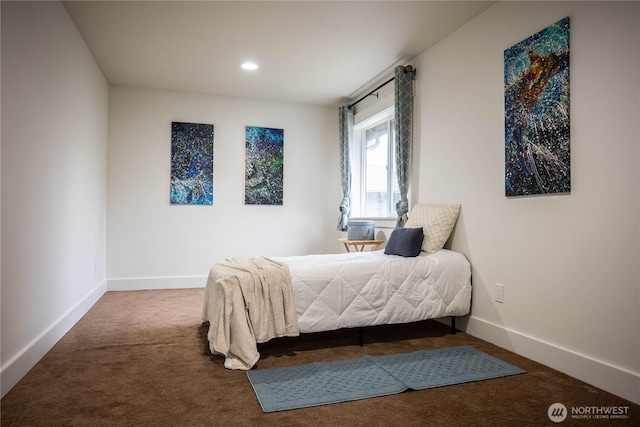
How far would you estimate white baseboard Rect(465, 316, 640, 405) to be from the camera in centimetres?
206

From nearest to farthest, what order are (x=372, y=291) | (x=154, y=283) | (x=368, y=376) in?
1. (x=368, y=376)
2. (x=372, y=291)
3. (x=154, y=283)

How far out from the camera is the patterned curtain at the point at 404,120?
156 inches

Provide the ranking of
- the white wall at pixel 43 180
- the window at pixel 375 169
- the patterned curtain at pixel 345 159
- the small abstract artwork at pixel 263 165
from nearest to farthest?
1. the white wall at pixel 43 180
2. the window at pixel 375 169
3. the patterned curtain at pixel 345 159
4. the small abstract artwork at pixel 263 165

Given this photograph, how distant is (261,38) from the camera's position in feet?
11.8

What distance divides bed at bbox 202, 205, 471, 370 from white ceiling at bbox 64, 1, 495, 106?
1.70 m

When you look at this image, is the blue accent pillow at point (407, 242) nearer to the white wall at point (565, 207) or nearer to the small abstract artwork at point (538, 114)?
the white wall at point (565, 207)

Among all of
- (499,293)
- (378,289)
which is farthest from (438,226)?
(378,289)

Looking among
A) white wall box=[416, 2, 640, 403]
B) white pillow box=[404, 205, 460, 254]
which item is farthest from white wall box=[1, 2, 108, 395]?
white wall box=[416, 2, 640, 403]

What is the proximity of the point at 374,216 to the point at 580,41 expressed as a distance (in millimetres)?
2954

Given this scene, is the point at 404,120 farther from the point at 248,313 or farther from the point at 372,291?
the point at 248,313

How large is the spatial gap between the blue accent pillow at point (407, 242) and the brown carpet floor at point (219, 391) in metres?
0.64

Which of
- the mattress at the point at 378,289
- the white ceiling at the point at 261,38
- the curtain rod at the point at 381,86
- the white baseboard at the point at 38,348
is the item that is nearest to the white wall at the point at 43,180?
the white baseboard at the point at 38,348

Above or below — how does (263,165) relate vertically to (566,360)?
above

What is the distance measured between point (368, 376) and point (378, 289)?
706 millimetres
